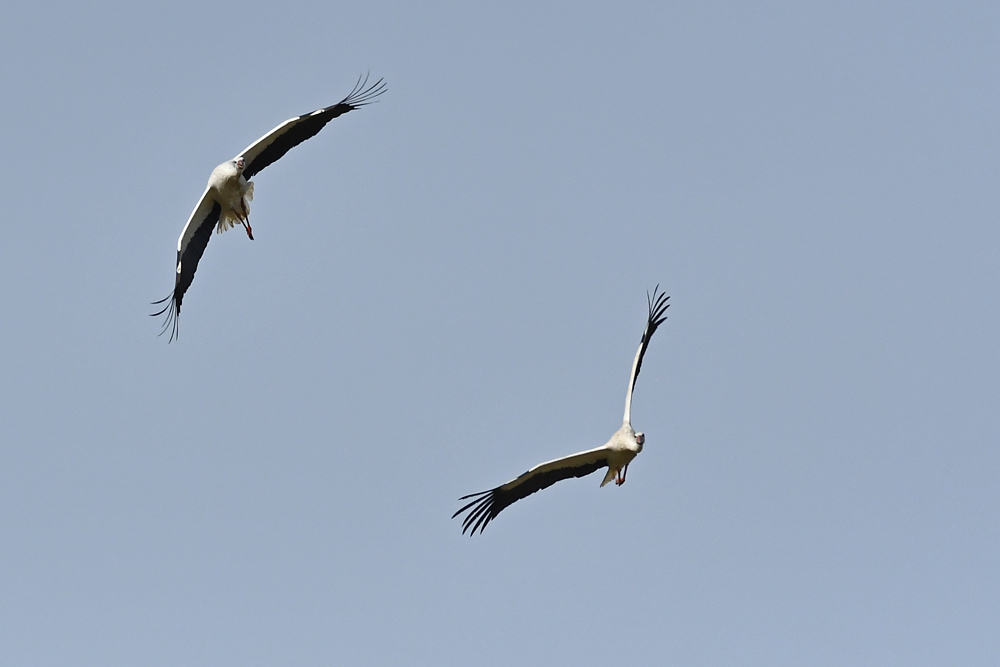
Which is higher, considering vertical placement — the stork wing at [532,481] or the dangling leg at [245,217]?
the dangling leg at [245,217]

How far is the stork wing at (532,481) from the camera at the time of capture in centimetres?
2070

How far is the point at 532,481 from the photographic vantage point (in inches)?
828

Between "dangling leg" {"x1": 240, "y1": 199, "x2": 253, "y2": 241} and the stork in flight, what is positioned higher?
"dangling leg" {"x1": 240, "y1": 199, "x2": 253, "y2": 241}

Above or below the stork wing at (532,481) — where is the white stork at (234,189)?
above

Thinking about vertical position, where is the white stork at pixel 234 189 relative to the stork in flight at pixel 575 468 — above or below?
above

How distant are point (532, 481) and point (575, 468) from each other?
0.64m

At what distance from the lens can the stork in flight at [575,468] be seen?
20.6 m

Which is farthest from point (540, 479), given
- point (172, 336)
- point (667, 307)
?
point (172, 336)

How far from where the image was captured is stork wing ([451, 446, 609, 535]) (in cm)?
2070

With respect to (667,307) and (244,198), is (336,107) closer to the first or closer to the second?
(244,198)

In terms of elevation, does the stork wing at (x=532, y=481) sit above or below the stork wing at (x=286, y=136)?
below

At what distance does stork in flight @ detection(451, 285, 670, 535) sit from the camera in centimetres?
2056

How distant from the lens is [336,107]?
21.9 metres

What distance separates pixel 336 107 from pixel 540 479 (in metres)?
6.22
